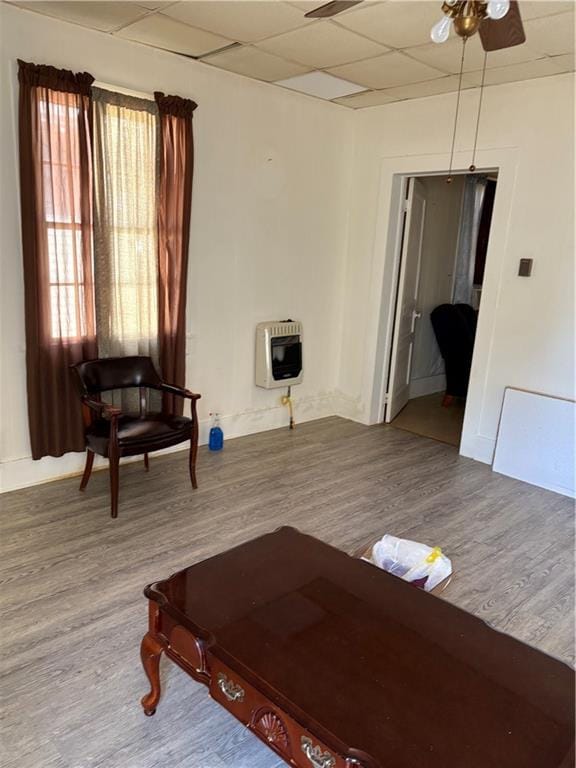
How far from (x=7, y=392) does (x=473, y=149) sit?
3580mm

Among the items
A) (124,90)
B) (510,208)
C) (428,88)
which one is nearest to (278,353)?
(510,208)

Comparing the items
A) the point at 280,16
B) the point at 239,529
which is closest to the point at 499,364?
the point at 239,529

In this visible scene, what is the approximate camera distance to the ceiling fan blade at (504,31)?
1886 millimetres

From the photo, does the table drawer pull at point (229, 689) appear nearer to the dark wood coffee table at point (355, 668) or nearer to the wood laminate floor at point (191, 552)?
the dark wood coffee table at point (355, 668)

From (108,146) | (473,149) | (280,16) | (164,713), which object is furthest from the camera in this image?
(473,149)

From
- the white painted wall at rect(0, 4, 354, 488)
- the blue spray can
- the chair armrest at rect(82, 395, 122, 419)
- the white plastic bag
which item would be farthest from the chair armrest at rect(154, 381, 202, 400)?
the white plastic bag

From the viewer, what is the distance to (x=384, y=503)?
3477 mm

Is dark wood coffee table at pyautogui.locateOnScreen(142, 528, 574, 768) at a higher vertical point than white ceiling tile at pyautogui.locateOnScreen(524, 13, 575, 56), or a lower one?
lower

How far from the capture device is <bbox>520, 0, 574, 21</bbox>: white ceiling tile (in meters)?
2.52

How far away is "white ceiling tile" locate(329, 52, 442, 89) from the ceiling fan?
1414 millimetres

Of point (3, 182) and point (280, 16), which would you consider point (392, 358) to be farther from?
point (3, 182)

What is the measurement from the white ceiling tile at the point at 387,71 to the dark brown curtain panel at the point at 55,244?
1.70 m

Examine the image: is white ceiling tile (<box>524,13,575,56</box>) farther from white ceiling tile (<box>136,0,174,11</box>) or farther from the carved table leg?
the carved table leg

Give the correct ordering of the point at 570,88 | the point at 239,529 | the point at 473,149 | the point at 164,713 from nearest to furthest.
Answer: the point at 164,713 → the point at 239,529 → the point at 570,88 → the point at 473,149
